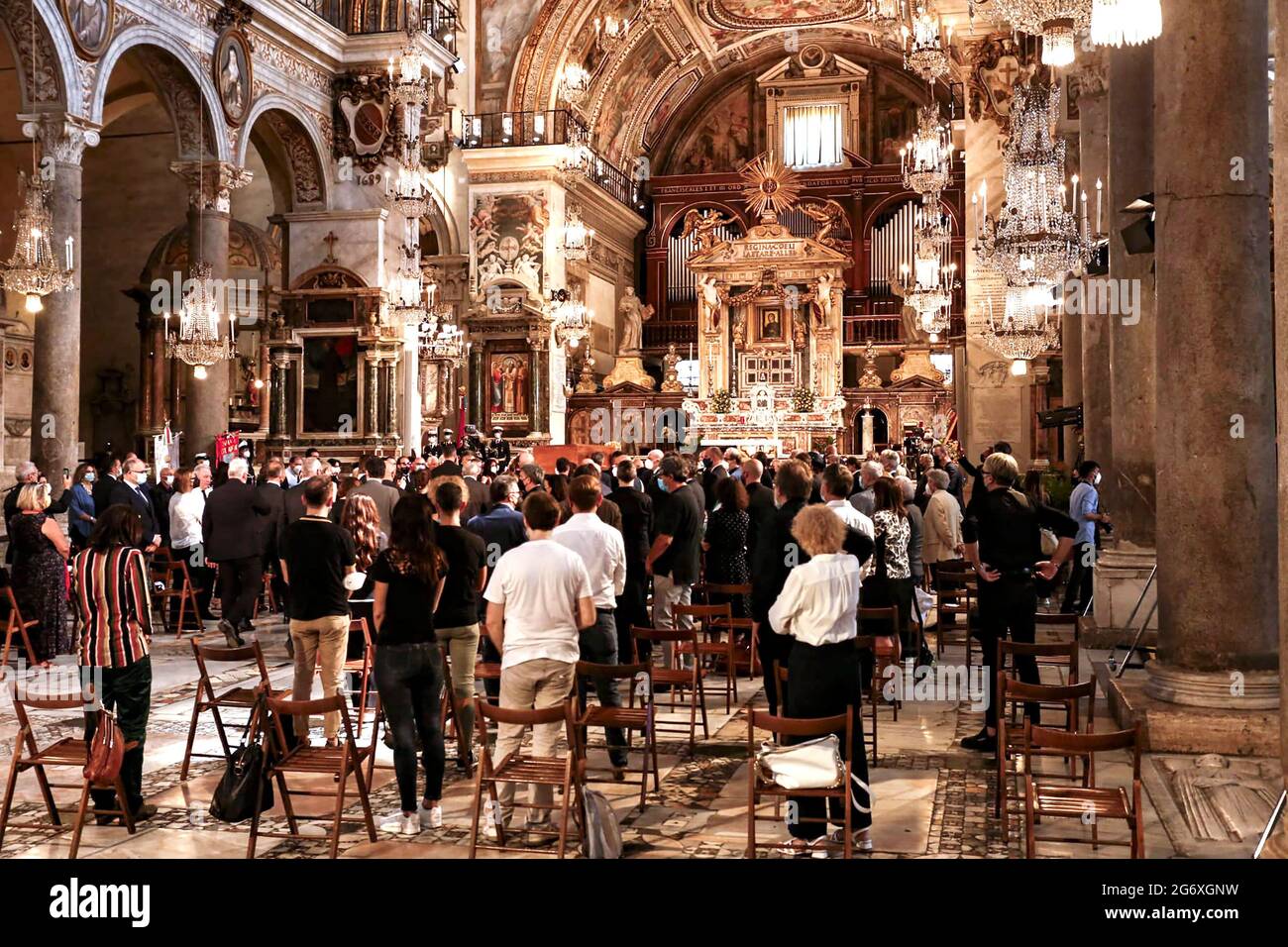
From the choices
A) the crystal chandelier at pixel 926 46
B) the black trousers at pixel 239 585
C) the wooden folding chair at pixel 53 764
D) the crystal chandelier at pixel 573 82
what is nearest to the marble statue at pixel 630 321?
the crystal chandelier at pixel 573 82

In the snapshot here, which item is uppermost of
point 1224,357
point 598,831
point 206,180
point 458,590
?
point 206,180

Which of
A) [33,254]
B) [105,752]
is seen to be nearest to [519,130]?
[33,254]

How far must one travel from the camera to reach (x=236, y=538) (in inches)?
397

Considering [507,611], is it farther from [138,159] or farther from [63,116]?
[138,159]

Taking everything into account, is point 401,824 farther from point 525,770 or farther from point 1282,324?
point 1282,324

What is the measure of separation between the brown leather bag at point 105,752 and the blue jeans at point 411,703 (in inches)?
41.1

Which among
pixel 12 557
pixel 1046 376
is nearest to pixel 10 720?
pixel 12 557

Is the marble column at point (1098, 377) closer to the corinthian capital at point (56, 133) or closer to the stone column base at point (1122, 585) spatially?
the stone column base at point (1122, 585)

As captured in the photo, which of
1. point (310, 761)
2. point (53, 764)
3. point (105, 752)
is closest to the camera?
point (105, 752)

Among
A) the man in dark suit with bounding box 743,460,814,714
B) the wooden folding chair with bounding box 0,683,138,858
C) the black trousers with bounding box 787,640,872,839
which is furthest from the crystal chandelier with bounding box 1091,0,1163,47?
the wooden folding chair with bounding box 0,683,138,858

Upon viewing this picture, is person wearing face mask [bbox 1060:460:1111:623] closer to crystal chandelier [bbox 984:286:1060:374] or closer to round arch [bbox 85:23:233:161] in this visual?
crystal chandelier [bbox 984:286:1060:374]

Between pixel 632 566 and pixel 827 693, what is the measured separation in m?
3.34
